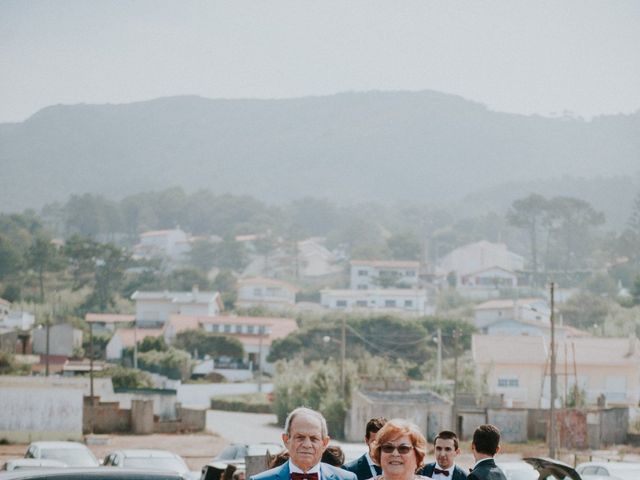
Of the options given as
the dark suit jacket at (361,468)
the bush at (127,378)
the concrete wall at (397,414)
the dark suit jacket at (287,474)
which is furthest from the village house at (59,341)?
the dark suit jacket at (287,474)

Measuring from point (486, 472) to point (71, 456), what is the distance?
58.9 feet

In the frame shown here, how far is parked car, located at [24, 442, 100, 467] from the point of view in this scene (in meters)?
25.1

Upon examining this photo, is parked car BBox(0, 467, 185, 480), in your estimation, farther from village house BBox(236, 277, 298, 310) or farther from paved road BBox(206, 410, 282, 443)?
village house BBox(236, 277, 298, 310)

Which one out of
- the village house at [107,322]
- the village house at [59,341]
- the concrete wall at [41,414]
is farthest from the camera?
the village house at [107,322]

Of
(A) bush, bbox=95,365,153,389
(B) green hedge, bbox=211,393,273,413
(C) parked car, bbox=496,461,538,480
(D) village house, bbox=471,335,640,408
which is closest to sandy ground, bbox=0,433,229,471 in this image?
(B) green hedge, bbox=211,393,273,413

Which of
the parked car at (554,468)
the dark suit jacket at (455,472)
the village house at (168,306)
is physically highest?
the village house at (168,306)

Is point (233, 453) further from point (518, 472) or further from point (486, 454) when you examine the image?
point (486, 454)

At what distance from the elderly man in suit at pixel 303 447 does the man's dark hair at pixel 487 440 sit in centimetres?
219

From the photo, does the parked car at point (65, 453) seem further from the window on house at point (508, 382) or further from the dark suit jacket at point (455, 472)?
the window on house at point (508, 382)

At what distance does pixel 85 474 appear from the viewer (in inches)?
360

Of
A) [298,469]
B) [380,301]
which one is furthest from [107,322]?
[298,469]

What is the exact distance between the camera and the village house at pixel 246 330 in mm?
107875

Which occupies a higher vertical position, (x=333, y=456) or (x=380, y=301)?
(x=380, y=301)

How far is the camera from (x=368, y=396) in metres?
53.5
